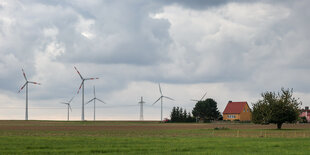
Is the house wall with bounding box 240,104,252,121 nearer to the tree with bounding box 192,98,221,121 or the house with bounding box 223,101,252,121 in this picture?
the house with bounding box 223,101,252,121

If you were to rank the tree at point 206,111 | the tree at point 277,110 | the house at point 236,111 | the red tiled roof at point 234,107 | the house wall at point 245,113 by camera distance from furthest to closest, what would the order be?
the tree at point 206,111
the red tiled roof at point 234,107
the house wall at point 245,113
the house at point 236,111
the tree at point 277,110

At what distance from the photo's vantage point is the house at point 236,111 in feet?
594

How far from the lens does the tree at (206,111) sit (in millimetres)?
197000

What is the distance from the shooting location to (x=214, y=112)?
19875 centimetres

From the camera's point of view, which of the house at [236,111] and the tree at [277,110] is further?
the house at [236,111]

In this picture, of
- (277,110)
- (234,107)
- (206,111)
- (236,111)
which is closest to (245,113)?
(236,111)

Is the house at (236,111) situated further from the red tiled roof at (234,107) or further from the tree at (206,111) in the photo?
the tree at (206,111)

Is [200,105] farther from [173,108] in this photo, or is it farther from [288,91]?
[288,91]

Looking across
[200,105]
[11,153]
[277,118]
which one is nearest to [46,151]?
[11,153]

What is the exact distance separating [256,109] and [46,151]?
75.3 m

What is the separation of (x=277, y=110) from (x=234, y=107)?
85.0m

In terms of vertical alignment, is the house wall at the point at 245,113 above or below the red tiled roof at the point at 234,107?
below

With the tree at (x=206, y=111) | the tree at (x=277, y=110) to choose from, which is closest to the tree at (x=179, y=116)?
the tree at (x=206, y=111)

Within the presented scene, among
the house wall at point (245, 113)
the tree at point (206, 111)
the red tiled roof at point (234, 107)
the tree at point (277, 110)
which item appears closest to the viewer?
the tree at point (277, 110)
